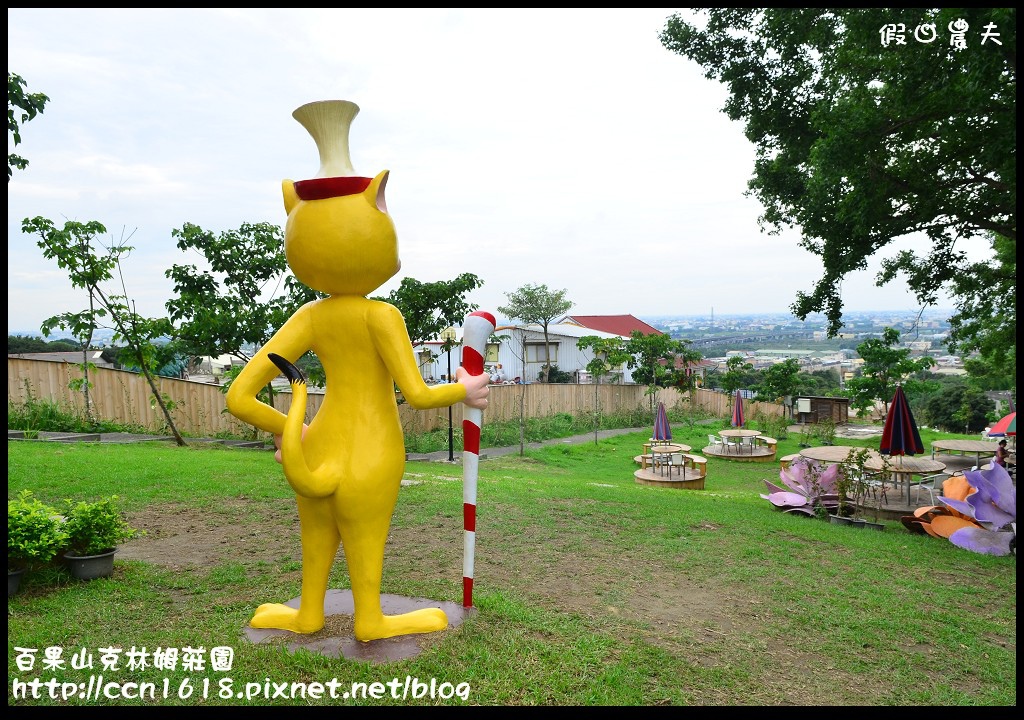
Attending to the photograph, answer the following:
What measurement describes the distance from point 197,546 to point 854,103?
300 inches

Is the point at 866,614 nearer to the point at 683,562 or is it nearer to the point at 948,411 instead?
the point at 683,562

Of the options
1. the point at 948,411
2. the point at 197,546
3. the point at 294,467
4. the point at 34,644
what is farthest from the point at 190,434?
the point at 948,411

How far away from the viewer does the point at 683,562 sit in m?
5.53

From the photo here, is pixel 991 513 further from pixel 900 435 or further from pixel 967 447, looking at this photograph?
pixel 967 447

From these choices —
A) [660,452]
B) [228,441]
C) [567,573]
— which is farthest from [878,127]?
[228,441]

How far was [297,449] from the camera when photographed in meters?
3.25

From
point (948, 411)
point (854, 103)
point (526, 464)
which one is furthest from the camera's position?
point (948, 411)

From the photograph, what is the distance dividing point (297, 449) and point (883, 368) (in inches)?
820

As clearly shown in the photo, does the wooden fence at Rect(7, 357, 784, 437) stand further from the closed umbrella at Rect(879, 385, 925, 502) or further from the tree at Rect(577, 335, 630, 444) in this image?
the closed umbrella at Rect(879, 385, 925, 502)

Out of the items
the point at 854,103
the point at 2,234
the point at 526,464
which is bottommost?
the point at 526,464

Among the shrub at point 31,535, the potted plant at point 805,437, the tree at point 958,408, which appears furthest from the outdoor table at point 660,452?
the tree at point 958,408

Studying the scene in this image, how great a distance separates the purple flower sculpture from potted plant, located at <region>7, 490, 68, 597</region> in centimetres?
752

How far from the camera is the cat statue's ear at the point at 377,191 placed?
356cm

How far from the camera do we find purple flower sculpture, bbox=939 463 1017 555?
6262 millimetres
